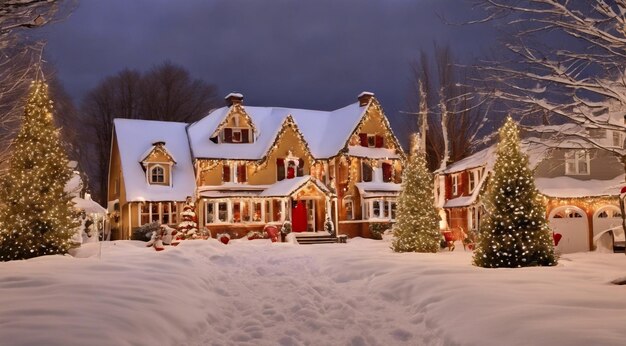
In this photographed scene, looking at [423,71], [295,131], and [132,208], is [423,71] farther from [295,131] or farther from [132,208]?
[132,208]

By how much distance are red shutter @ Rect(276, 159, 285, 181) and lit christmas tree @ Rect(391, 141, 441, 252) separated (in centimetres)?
1491

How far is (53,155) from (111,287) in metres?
9.21

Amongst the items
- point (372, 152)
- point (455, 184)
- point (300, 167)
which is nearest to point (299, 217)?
point (300, 167)

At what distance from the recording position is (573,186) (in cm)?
2667

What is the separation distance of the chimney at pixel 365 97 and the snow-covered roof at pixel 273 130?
0.41 m

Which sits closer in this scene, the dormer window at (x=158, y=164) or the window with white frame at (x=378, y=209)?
the dormer window at (x=158, y=164)

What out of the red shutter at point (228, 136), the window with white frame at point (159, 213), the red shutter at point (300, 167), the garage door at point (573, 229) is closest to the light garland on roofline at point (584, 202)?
the garage door at point (573, 229)

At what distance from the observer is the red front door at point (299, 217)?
1363 inches

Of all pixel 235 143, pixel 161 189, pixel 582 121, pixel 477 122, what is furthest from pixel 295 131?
pixel 582 121

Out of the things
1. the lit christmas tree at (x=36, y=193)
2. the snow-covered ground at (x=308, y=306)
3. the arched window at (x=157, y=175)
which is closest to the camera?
the snow-covered ground at (x=308, y=306)

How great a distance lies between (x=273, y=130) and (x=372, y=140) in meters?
6.82

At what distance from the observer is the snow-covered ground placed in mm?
7340

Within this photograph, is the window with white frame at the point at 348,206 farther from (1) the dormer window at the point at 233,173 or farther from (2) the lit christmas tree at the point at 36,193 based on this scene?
(2) the lit christmas tree at the point at 36,193

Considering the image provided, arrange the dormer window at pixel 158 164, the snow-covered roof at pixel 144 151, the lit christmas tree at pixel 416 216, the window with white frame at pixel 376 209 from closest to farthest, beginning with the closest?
the lit christmas tree at pixel 416 216 → the snow-covered roof at pixel 144 151 → the dormer window at pixel 158 164 → the window with white frame at pixel 376 209
